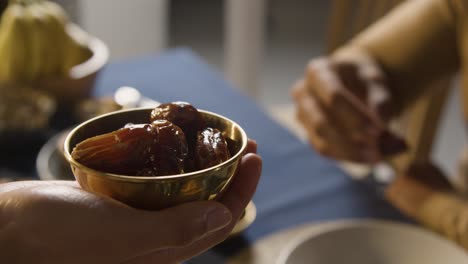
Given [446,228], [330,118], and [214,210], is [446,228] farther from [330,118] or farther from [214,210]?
[214,210]

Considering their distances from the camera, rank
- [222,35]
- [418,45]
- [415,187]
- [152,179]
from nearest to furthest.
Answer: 1. [152,179]
2. [415,187]
3. [418,45]
4. [222,35]

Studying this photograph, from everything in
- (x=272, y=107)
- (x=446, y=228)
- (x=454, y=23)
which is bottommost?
(x=272, y=107)

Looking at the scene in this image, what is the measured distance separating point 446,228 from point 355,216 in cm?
10

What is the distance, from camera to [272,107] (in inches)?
75.9

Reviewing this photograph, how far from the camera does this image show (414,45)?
83cm

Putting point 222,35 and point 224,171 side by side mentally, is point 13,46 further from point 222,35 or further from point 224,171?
point 222,35

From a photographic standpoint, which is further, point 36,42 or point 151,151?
Answer: point 36,42

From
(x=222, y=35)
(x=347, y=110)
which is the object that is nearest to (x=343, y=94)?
(x=347, y=110)

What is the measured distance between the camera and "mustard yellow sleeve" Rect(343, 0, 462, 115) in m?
0.81

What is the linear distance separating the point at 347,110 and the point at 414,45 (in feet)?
0.74

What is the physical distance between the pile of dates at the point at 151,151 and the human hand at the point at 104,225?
0.02 m

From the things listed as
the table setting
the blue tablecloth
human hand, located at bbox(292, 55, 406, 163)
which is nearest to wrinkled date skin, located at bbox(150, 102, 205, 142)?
the table setting

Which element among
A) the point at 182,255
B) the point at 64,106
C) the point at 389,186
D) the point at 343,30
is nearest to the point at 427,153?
the point at 343,30

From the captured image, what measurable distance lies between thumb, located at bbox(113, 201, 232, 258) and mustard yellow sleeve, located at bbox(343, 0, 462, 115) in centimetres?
64
